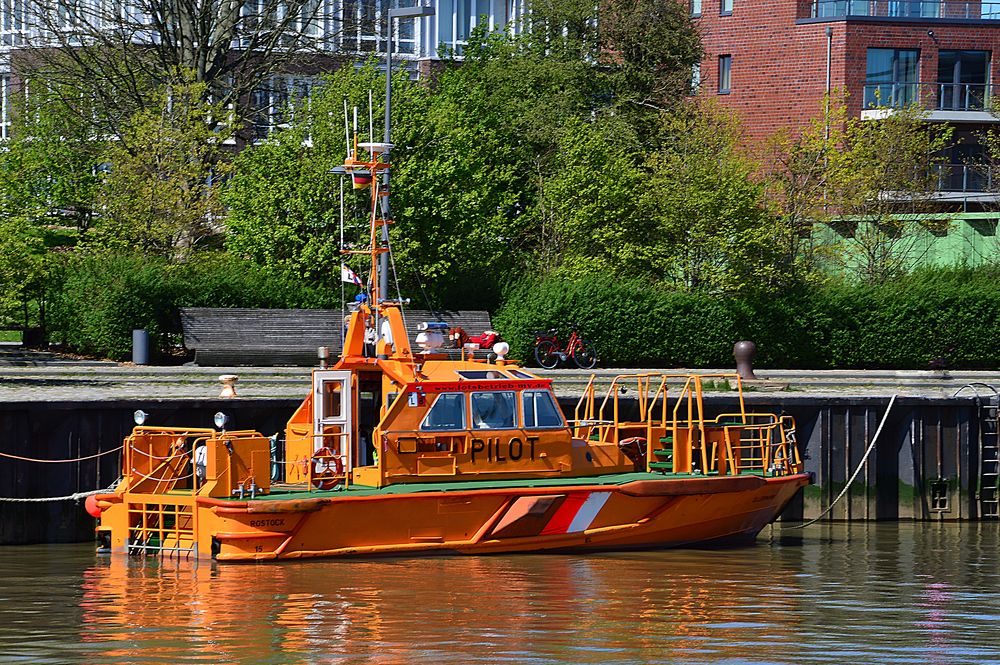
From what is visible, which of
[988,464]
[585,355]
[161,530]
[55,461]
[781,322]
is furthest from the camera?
[781,322]

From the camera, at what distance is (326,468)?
68.6ft

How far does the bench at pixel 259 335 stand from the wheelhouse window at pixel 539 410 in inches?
574

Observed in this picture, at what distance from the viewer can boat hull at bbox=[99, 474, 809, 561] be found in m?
19.2

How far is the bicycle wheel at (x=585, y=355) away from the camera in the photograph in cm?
3797

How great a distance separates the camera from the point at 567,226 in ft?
134

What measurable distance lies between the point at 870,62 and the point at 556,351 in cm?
2317

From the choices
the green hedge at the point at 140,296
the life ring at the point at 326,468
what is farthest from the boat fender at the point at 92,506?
the green hedge at the point at 140,296

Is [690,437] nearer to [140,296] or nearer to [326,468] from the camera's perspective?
[326,468]

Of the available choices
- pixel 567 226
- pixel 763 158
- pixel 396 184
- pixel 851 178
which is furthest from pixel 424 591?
pixel 763 158

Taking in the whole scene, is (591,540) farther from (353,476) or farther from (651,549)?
(353,476)

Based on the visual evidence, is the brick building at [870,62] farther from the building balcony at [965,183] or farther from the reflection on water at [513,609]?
the reflection on water at [513,609]

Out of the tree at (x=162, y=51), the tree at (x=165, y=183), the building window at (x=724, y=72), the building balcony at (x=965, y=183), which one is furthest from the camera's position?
the building window at (x=724, y=72)

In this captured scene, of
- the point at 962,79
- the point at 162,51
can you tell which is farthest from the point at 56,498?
the point at 962,79

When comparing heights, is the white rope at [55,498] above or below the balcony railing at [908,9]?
below
